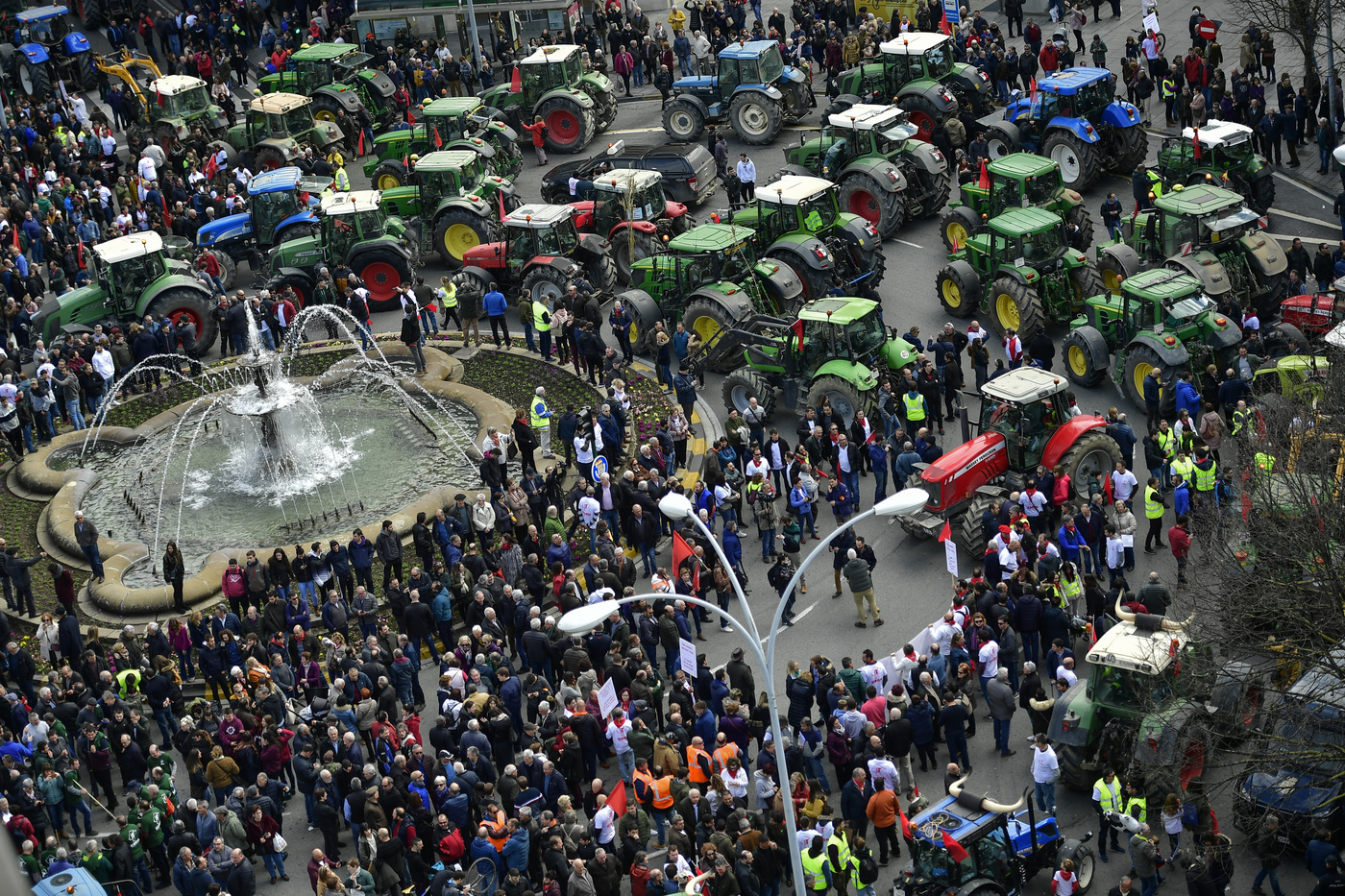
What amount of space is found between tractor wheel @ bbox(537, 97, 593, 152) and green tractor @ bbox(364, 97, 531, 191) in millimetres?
1791

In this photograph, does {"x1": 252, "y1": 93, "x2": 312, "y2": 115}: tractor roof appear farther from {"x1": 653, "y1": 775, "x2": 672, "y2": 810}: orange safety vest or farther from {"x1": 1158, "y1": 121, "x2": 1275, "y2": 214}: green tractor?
{"x1": 653, "y1": 775, "x2": 672, "y2": 810}: orange safety vest

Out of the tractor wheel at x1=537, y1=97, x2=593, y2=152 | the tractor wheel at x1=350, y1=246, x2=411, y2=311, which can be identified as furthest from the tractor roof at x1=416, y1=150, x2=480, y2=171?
the tractor wheel at x1=537, y1=97, x2=593, y2=152

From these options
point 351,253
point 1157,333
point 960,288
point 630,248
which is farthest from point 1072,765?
point 351,253

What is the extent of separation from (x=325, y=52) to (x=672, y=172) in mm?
A: 12251

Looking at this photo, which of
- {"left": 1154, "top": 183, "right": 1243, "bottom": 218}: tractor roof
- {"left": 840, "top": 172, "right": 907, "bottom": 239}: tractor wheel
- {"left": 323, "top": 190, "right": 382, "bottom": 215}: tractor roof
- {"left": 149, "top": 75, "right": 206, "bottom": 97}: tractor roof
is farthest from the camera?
{"left": 149, "top": 75, "right": 206, "bottom": 97}: tractor roof

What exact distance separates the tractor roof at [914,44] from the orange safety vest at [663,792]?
23906 mm

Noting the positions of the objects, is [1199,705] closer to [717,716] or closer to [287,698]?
[717,716]

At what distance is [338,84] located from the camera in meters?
43.8

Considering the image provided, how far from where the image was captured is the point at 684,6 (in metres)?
49.7

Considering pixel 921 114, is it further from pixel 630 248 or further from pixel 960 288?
pixel 630 248

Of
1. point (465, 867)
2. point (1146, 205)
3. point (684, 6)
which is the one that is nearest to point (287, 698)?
point (465, 867)

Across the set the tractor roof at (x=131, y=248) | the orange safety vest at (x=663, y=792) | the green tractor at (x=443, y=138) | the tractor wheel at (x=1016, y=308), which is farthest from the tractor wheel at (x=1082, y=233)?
the tractor roof at (x=131, y=248)

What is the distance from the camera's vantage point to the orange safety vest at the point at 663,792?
62.5 ft

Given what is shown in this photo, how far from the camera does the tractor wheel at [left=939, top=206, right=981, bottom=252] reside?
108 feet
